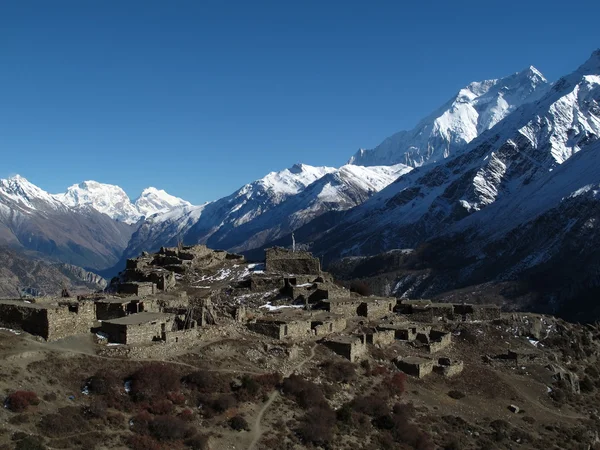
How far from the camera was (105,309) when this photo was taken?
4303 cm

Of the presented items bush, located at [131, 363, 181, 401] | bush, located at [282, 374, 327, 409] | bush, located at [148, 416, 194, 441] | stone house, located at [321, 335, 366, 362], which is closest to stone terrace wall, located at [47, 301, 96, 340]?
bush, located at [131, 363, 181, 401]

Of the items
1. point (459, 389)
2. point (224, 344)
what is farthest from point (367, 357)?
point (224, 344)

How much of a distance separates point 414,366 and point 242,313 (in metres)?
13.6

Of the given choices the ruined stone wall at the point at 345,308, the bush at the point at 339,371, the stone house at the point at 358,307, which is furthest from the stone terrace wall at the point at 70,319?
the stone house at the point at 358,307

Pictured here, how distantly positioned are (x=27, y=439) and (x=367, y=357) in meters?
26.5

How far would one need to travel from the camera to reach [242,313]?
48.5m

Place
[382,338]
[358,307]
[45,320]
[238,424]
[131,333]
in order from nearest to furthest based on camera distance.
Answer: [238,424] → [45,320] → [131,333] → [382,338] → [358,307]

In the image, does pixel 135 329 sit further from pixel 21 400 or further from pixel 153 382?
pixel 21 400

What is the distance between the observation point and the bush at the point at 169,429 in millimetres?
30188

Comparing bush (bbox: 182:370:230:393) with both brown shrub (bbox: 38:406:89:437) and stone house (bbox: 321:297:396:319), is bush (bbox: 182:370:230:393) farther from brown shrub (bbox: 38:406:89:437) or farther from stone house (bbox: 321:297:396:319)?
stone house (bbox: 321:297:396:319)

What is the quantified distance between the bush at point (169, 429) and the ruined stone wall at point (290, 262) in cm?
3813

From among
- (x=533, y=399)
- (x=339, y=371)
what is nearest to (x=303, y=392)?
(x=339, y=371)

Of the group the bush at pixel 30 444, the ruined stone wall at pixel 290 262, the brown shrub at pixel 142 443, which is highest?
the ruined stone wall at pixel 290 262

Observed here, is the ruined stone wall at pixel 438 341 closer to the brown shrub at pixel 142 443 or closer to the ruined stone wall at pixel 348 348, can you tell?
the ruined stone wall at pixel 348 348
